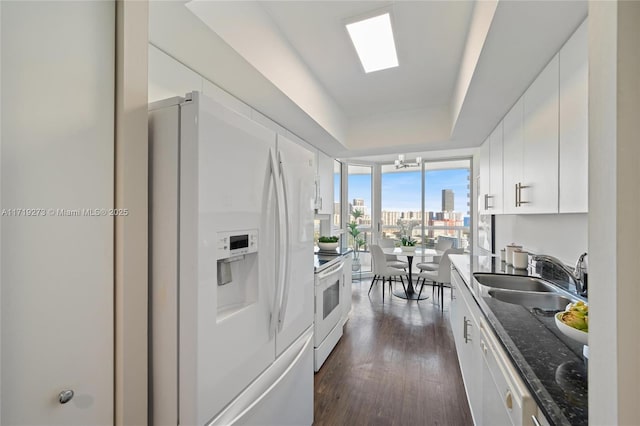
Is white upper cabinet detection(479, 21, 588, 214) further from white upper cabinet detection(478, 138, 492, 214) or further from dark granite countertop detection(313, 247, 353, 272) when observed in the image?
dark granite countertop detection(313, 247, 353, 272)

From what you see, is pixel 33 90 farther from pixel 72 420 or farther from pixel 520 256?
pixel 520 256

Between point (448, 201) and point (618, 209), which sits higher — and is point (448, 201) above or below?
above

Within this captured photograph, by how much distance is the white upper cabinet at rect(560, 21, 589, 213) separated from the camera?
47.5 inches

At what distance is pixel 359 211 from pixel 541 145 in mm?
3899

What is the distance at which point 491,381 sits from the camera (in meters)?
1.14

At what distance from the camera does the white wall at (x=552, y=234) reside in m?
1.84

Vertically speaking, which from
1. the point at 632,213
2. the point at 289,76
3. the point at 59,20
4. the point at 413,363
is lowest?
the point at 413,363

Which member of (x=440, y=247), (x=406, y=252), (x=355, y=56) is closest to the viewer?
(x=355, y=56)

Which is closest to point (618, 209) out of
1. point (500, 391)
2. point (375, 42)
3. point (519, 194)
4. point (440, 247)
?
point (500, 391)

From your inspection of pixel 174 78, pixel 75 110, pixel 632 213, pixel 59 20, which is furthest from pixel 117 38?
pixel 632 213

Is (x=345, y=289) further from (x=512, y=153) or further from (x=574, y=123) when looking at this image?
(x=574, y=123)

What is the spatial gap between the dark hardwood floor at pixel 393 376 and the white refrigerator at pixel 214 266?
89cm

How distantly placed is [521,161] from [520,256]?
2.66 ft

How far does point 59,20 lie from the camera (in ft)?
2.41
